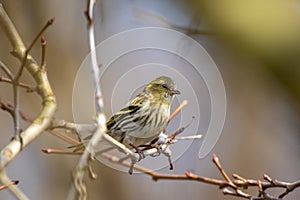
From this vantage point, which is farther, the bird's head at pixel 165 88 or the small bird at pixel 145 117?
the bird's head at pixel 165 88

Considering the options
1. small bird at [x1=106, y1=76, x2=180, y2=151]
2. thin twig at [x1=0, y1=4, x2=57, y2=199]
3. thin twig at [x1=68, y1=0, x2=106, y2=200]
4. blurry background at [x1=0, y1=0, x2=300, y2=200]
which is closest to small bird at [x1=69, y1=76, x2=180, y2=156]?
small bird at [x1=106, y1=76, x2=180, y2=151]

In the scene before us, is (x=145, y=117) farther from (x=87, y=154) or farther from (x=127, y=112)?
(x=87, y=154)

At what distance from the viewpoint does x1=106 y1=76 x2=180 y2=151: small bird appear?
7.96 ft

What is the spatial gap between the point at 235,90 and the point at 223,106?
0.24 meters

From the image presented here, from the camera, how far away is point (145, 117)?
2.57m

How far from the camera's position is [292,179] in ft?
14.6

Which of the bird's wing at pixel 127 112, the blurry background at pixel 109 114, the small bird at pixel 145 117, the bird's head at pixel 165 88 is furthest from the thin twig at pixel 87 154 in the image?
the blurry background at pixel 109 114

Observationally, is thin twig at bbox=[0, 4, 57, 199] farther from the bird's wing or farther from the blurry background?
the blurry background

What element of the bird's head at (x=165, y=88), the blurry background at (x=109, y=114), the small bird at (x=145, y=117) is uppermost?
the blurry background at (x=109, y=114)

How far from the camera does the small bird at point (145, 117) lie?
2427 mm

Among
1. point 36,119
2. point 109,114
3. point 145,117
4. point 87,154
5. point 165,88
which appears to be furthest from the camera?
point 109,114

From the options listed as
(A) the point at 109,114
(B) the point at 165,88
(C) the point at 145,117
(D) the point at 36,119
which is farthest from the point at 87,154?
(A) the point at 109,114

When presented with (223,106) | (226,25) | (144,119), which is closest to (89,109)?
(223,106)

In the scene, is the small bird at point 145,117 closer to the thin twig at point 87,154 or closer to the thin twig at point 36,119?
the thin twig at point 36,119
